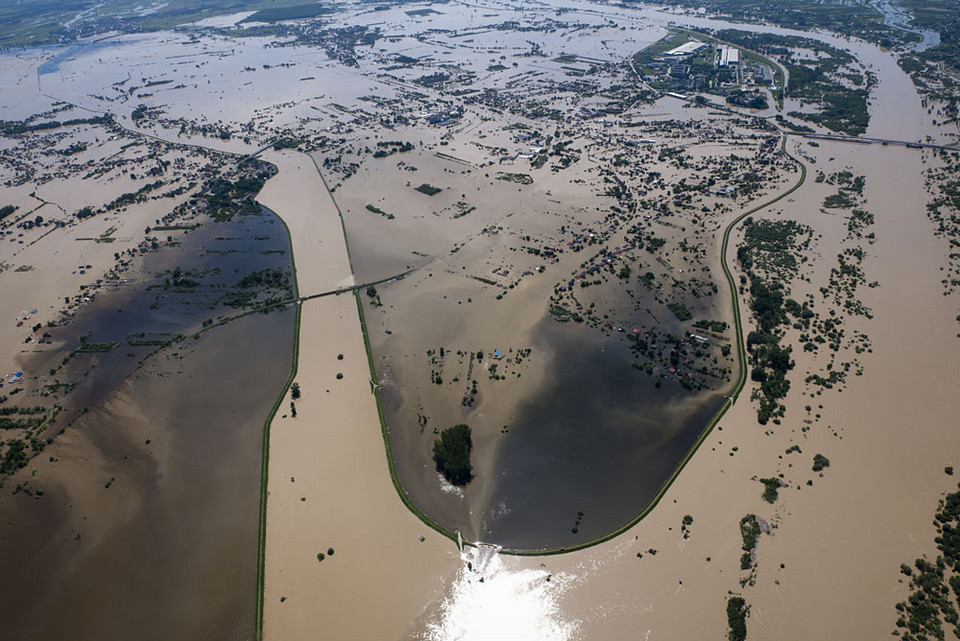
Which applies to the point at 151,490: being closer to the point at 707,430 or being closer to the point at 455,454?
the point at 455,454

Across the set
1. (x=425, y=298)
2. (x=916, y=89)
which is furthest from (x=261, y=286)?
(x=916, y=89)

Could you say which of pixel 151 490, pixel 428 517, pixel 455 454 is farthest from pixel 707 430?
pixel 151 490

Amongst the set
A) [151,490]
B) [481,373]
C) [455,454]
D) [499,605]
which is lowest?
[151,490]

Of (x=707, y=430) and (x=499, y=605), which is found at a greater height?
(x=707, y=430)

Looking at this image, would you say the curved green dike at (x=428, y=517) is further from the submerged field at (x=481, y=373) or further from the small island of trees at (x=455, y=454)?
the small island of trees at (x=455, y=454)

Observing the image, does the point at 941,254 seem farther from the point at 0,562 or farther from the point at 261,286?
the point at 0,562

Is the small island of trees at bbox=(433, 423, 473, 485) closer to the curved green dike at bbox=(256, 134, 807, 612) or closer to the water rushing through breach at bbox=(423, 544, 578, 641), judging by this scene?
the curved green dike at bbox=(256, 134, 807, 612)
